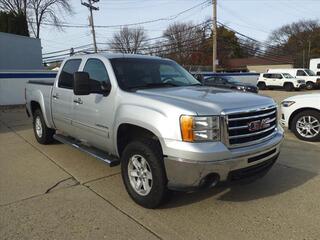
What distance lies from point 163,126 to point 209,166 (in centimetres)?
63

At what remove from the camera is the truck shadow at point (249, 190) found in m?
4.30

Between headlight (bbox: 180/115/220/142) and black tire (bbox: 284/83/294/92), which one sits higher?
headlight (bbox: 180/115/220/142)

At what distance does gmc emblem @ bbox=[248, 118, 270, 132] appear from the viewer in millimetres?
3826

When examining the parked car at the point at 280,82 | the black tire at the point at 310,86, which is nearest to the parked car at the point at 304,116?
the parked car at the point at 280,82

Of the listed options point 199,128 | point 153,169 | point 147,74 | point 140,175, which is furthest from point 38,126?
point 199,128

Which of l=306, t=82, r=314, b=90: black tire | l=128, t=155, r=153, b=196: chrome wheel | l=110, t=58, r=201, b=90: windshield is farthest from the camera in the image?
l=306, t=82, r=314, b=90: black tire

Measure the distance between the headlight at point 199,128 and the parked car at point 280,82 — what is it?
98.5 ft

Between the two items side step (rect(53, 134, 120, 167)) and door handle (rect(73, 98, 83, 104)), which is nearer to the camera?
side step (rect(53, 134, 120, 167))

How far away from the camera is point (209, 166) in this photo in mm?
3432

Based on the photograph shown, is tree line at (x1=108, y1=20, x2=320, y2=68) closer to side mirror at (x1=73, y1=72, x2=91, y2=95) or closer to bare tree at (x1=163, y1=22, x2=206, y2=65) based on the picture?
bare tree at (x1=163, y1=22, x2=206, y2=65)

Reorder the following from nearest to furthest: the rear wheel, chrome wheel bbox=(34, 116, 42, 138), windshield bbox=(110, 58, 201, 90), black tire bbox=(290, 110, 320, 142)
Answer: windshield bbox=(110, 58, 201, 90), chrome wheel bbox=(34, 116, 42, 138), black tire bbox=(290, 110, 320, 142), the rear wheel

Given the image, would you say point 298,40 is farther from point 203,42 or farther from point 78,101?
point 78,101

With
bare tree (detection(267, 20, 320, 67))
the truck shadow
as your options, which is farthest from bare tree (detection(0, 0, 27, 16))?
bare tree (detection(267, 20, 320, 67))

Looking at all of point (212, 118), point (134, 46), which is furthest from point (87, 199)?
point (134, 46)
